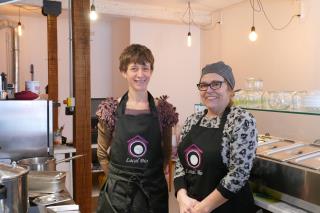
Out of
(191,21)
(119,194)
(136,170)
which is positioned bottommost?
→ (119,194)

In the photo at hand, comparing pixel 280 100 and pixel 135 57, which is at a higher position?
pixel 135 57

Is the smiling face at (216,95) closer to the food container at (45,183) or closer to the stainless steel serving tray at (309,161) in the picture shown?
the stainless steel serving tray at (309,161)

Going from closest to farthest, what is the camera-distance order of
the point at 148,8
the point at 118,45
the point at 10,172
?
1. the point at 10,172
2. the point at 148,8
3. the point at 118,45

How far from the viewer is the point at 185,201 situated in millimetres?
1523

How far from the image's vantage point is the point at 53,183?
163cm

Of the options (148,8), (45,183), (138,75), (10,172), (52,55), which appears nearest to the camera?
(10,172)

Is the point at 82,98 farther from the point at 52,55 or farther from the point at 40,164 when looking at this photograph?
the point at 52,55

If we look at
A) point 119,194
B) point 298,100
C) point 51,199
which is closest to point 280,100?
point 298,100

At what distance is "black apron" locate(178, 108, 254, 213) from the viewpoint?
4.73 ft

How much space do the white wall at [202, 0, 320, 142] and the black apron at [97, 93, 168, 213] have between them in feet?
5.57

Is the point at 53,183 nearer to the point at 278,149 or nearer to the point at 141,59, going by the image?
the point at 141,59

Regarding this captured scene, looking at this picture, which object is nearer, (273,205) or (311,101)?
(273,205)

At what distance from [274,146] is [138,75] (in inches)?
32.1

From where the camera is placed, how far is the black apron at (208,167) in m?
1.44
